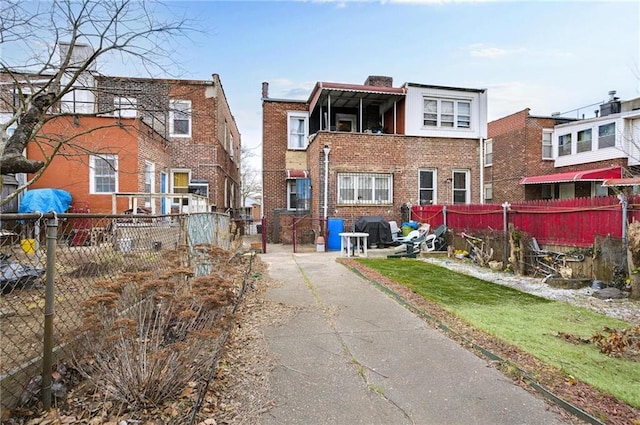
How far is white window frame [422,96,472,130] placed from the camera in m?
16.1

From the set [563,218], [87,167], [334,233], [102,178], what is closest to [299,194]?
[334,233]

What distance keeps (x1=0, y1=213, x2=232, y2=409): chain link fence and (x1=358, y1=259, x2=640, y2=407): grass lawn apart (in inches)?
164

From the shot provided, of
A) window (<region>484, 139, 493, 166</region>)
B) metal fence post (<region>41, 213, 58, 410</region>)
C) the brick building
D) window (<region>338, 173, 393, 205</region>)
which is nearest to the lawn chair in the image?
window (<region>338, 173, 393, 205</region>)

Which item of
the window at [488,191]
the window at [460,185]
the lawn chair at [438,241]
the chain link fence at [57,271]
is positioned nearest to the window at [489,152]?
the window at [488,191]

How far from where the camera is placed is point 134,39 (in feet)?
17.3

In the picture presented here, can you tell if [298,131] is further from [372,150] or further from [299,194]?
[372,150]

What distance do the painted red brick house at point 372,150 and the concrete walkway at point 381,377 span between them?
9.58m

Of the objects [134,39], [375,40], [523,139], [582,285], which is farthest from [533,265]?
[523,139]

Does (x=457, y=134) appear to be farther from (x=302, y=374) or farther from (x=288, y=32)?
(x=302, y=374)

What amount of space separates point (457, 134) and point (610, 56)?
6.43 meters

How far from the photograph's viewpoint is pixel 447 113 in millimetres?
16422

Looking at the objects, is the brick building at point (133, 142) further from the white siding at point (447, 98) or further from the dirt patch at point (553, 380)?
the white siding at point (447, 98)

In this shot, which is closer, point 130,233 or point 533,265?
point 130,233

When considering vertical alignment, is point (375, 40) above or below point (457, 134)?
above
